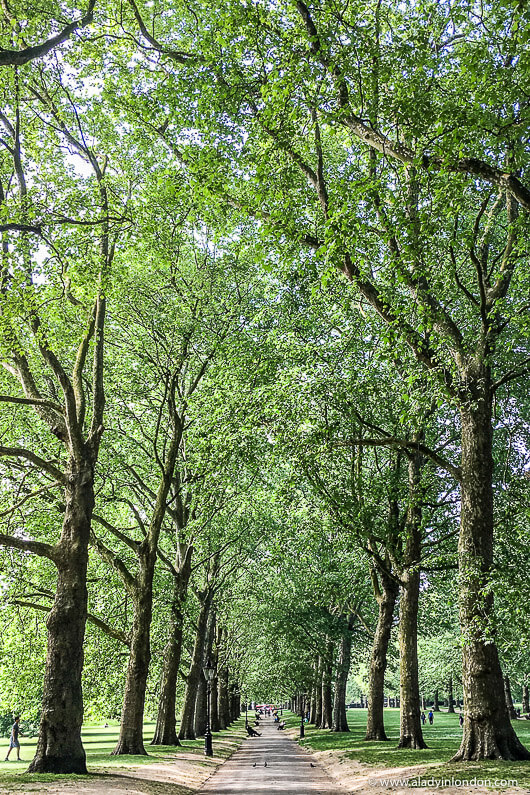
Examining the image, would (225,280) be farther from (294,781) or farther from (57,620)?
(294,781)

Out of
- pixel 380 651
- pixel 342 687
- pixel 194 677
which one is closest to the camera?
pixel 380 651

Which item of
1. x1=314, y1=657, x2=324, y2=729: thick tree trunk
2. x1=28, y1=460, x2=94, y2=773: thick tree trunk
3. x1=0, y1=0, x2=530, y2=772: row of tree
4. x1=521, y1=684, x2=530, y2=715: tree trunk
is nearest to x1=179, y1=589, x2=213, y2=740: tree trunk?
x1=0, y1=0, x2=530, y2=772: row of tree

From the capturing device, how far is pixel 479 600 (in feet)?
39.4

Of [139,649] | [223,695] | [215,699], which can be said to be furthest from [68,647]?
[223,695]

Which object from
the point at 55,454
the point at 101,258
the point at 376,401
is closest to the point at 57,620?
the point at 55,454

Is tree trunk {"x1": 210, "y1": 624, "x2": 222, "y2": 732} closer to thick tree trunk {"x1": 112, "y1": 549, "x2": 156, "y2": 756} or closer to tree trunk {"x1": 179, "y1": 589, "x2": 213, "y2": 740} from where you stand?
tree trunk {"x1": 179, "y1": 589, "x2": 213, "y2": 740}

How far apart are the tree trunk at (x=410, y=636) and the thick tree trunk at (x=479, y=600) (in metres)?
5.25

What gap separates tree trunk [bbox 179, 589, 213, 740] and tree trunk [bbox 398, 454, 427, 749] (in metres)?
13.6

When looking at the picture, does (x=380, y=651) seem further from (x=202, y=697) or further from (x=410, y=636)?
(x=202, y=697)

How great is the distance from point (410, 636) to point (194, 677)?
1463 cm

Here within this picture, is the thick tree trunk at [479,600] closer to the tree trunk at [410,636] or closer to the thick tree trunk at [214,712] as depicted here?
the tree trunk at [410,636]

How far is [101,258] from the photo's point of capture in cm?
1462

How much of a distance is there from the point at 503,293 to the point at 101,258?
31.5 ft

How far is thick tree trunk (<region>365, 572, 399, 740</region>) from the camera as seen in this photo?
81.8ft
